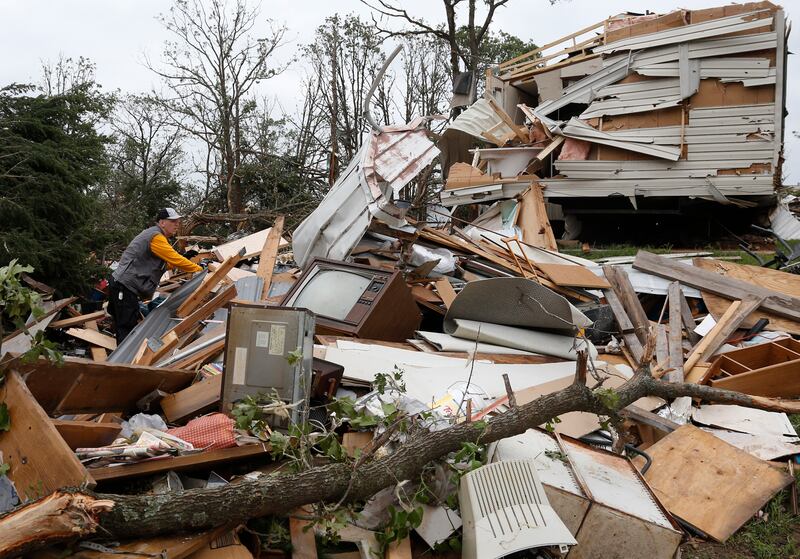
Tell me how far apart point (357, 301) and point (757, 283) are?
4.58 meters

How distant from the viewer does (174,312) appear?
7281mm

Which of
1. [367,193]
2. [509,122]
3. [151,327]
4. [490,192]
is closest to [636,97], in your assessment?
[509,122]

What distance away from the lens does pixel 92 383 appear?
3701 mm

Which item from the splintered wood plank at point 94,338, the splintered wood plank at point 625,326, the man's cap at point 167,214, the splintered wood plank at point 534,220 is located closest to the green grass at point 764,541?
the splintered wood plank at point 625,326

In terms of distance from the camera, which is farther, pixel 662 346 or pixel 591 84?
pixel 591 84

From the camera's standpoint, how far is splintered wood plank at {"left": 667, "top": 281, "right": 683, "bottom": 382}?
18.0 ft

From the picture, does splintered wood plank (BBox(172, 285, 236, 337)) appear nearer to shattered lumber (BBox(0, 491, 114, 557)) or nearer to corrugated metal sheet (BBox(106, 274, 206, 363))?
corrugated metal sheet (BBox(106, 274, 206, 363))

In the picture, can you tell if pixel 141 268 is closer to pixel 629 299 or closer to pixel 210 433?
pixel 210 433

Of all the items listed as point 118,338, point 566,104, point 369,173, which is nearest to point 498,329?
point 369,173

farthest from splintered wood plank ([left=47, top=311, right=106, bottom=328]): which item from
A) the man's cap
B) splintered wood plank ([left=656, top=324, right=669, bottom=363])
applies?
splintered wood plank ([left=656, top=324, right=669, bottom=363])

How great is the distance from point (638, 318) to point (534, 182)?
6636mm

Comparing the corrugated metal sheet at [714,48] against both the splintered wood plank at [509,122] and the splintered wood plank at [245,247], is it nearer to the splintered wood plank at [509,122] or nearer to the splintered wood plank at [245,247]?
the splintered wood plank at [509,122]

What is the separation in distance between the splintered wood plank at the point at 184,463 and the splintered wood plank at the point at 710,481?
241 centimetres

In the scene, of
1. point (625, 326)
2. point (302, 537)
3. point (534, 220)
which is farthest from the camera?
point (534, 220)
